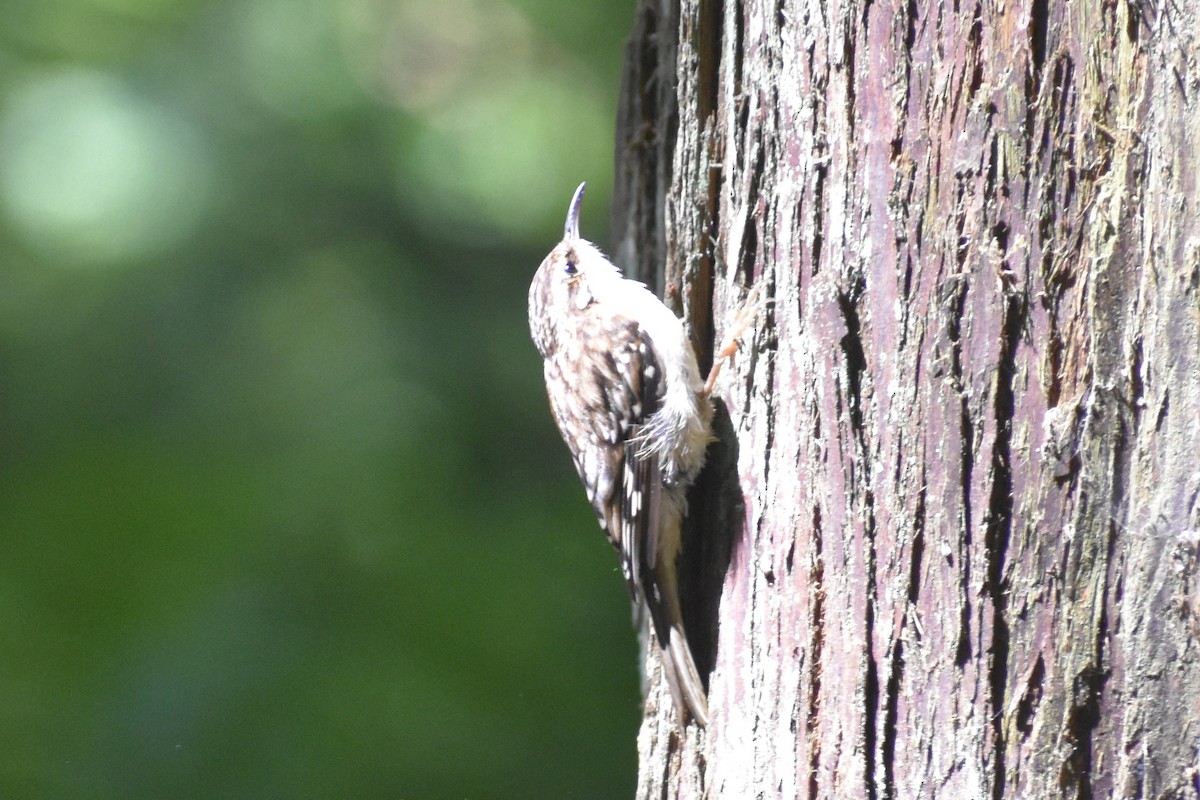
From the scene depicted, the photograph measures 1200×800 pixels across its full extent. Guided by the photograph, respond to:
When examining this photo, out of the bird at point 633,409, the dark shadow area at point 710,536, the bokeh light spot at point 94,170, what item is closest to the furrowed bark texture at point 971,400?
the dark shadow area at point 710,536

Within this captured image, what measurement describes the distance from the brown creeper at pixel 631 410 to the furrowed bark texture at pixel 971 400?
360mm

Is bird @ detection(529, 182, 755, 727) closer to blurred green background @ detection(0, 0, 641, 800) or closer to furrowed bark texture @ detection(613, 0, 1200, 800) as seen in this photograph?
furrowed bark texture @ detection(613, 0, 1200, 800)

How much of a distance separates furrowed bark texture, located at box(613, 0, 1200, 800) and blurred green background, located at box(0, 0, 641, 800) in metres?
1.71

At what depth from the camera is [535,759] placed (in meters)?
3.62

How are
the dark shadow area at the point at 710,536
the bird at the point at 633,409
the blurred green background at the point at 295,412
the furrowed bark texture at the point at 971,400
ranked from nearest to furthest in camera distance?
1. the furrowed bark texture at the point at 971,400
2. the dark shadow area at the point at 710,536
3. the bird at the point at 633,409
4. the blurred green background at the point at 295,412

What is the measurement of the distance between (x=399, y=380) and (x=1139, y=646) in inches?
117

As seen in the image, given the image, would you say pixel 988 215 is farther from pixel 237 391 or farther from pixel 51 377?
pixel 51 377

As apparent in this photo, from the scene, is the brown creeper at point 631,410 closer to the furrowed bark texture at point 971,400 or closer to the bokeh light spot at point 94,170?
the furrowed bark texture at point 971,400

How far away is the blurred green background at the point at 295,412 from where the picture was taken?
3.50 metres

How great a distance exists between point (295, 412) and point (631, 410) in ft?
5.85

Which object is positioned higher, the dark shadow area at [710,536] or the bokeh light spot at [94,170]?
the bokeh light spot at [94,170]

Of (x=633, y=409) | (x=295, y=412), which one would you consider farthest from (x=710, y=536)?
(x=295, y=412)

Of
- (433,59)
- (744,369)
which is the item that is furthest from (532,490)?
(744,369)

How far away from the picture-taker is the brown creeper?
8.07 ft
